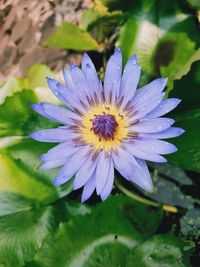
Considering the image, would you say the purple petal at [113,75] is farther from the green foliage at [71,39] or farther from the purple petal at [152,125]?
the green foliage at [71,39]

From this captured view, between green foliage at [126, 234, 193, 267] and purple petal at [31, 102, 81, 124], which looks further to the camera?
green foliage at [126, 234, 193, 267]

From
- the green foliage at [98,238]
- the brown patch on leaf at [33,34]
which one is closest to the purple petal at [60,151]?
the green foliage at [98,238]

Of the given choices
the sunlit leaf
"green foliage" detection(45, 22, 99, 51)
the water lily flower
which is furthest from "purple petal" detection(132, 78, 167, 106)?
"green foliage" detection(45, 22, 99, 51)

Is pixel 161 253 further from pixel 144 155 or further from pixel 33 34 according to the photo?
pixel 33 34

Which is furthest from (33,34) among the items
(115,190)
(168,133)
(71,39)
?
(168,133)

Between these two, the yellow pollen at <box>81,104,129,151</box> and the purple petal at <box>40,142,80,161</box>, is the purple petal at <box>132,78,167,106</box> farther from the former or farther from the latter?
the purple petal at <box>40,142,80,161</box>
